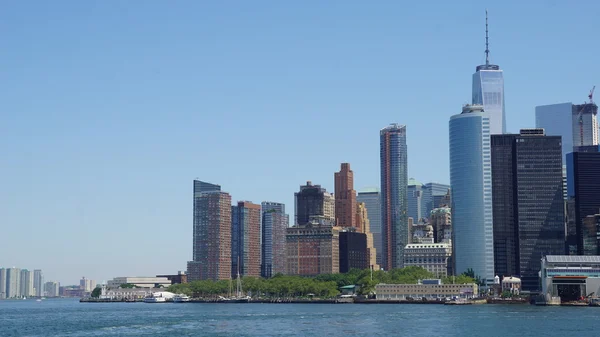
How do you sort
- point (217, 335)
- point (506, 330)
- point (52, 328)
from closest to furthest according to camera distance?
point (217, 335) → point (506, 330) → point (52, 328)

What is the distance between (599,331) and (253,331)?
49.7m

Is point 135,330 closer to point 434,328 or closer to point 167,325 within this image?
point 167,325

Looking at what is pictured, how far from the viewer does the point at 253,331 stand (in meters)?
139

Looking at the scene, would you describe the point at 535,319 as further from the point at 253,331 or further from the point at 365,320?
the point at 253,331

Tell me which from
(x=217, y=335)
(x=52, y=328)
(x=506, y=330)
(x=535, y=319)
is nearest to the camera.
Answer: (x=217, y=335)

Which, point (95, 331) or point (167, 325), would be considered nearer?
point (95, 331)

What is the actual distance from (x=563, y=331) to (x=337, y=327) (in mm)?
34253

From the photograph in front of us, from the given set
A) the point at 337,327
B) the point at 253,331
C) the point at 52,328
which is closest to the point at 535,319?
the point at 337,327

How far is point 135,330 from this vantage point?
142125 mm

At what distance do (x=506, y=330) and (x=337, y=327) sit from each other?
25877 mm

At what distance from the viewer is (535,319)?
166 meters

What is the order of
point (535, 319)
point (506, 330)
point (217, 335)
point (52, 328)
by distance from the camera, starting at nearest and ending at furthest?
point (217, 335) → point (506, 330) → point (52, 328) → point (535, 319)

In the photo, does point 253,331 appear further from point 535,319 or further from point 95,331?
point 535,319

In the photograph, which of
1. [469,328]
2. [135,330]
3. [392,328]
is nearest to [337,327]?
[392,328]
